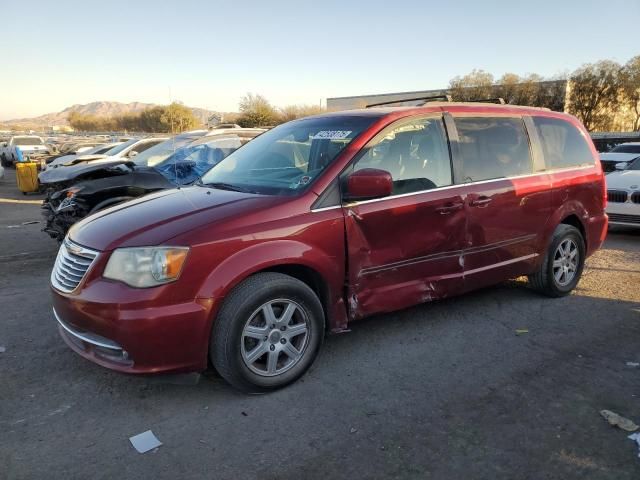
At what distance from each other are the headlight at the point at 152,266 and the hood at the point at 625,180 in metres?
8.58

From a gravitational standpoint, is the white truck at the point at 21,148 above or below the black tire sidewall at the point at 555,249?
→ above

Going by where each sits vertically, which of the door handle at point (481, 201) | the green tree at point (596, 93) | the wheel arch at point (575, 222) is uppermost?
the green tree at point (596, 93)

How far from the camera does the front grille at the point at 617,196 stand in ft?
29.1

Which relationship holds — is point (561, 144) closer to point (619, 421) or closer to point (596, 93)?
point (619, 421)

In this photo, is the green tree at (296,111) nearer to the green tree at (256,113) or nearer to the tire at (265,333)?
the green tree at (256,113)

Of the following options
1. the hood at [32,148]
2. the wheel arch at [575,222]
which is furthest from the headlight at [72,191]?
the hood at [32,148]

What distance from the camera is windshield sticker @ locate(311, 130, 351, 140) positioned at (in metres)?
3.96

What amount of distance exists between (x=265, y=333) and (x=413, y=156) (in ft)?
6.12

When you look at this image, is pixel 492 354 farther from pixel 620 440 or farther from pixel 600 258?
pixel 600 258

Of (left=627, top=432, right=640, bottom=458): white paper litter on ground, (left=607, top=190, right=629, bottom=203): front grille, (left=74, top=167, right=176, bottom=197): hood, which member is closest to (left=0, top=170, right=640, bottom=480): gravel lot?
(left=627, top=432, right=640, bottom=458): white paper litter on ground

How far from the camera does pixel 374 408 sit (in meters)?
3.23

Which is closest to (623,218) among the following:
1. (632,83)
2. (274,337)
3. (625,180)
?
(625,180)

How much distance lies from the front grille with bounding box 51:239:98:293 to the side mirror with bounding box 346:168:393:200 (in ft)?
5.70

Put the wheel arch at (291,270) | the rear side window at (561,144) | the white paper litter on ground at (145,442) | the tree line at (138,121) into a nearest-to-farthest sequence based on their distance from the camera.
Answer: the white paper litter on ground at (145,442) < the wheel arch at (291,270) < the rear side window at (561,144) < the tree line at (138,121)
